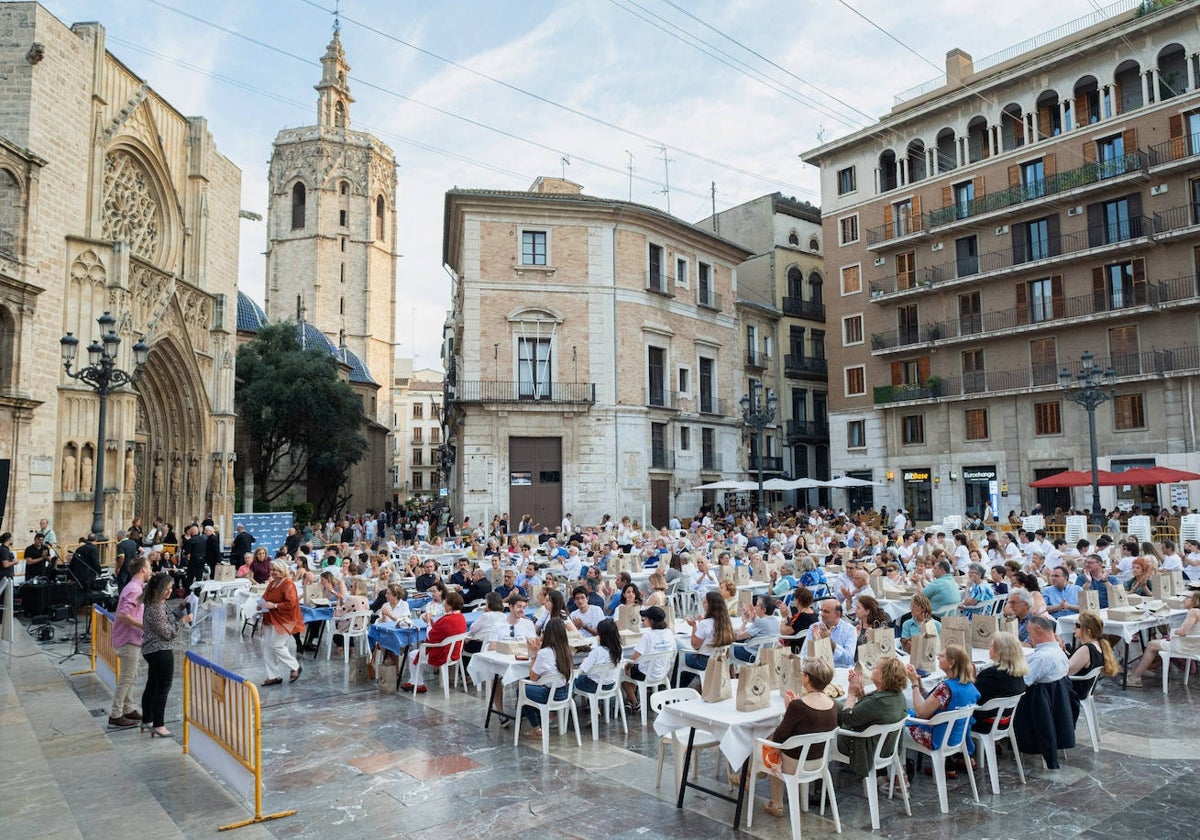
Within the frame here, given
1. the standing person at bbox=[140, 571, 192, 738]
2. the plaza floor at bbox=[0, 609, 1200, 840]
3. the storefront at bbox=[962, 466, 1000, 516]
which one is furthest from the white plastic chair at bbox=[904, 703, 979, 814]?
the storefront at bbox=[962, 466, 1000, 516]

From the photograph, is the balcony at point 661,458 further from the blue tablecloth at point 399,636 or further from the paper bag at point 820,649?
the paper bag at point 820,649

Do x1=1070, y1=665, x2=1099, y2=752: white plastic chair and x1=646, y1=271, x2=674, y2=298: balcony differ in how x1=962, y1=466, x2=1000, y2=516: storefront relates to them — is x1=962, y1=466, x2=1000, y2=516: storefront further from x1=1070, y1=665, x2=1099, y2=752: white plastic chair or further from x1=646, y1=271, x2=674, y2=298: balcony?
x1=1070, y1=665, x2=1099, y2=752: white plastic chair

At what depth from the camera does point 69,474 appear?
22500mm

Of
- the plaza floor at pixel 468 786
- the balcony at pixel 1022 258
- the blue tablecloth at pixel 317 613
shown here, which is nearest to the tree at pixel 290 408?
the balcony at pixel 1022 258

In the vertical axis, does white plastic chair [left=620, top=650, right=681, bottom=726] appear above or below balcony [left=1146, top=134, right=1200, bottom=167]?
below

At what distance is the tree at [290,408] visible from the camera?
40.4 meters

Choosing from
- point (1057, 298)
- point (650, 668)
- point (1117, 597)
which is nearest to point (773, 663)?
point (650, 668)

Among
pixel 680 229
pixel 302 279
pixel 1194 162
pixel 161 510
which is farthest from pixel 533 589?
pixel 302 279

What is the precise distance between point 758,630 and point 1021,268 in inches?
1158

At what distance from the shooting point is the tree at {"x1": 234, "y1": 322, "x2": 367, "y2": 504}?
133 feet

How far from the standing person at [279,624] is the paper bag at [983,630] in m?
8.01

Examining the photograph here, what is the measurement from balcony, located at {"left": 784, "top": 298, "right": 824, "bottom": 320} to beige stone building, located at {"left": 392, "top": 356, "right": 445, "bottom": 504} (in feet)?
196

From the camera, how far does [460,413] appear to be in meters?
32.0

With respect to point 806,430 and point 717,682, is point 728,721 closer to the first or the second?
point 717,682
